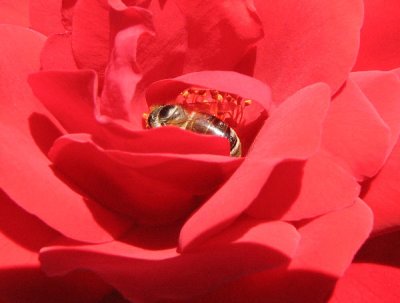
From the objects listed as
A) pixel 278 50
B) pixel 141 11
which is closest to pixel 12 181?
pixel 141 11

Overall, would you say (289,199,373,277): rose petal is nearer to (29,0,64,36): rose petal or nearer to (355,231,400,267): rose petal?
(355,231,400,267): rose petal

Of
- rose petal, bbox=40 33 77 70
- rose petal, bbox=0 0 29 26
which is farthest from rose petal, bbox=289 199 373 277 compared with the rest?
rose petal, bbox=0 0 29 26

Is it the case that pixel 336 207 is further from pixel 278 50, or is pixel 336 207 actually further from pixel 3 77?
pixel 3 77

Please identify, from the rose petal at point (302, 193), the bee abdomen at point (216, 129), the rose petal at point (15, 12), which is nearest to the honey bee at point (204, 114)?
the bee abdomen at point (216, 129)

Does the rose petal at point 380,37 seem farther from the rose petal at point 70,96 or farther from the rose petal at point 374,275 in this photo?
the rose petal at point 70,96

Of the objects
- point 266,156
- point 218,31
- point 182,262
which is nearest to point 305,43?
point 218,31
